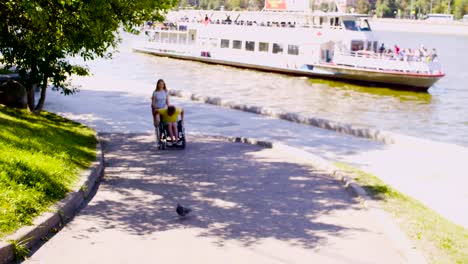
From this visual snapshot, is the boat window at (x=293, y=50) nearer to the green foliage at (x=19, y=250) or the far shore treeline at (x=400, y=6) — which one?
the green foliage at (x=19, y=250)

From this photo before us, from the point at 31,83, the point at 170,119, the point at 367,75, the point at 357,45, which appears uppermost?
the point at 357,45

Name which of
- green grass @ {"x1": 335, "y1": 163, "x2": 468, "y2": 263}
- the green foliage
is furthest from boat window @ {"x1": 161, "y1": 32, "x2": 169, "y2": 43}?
the green foliage

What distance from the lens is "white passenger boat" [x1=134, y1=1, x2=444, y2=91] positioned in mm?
39000

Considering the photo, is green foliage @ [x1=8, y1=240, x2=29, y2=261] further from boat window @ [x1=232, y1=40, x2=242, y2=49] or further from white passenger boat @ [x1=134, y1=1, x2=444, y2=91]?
boat window @ [x1=232, y1=40, x2=242, y2=49]

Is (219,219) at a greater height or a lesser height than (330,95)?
greater

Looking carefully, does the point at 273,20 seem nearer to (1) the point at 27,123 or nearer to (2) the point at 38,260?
(1) the point at 27,123

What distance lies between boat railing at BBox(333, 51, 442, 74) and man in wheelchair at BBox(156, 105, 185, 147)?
28847 mm

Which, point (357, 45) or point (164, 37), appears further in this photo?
point (164, 37)

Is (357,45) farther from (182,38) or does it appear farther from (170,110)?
(170,110)

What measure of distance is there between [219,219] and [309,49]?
37171 millimetres

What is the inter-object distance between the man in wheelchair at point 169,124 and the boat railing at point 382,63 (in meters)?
28.8

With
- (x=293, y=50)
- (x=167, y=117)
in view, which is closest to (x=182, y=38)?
(x=293, y=50)

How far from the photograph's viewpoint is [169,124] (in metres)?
12.3

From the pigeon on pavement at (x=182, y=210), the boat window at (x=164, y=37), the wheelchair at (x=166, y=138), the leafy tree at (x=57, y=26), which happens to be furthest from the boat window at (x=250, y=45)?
the pigeon on pavement at (x=182, y=210)
